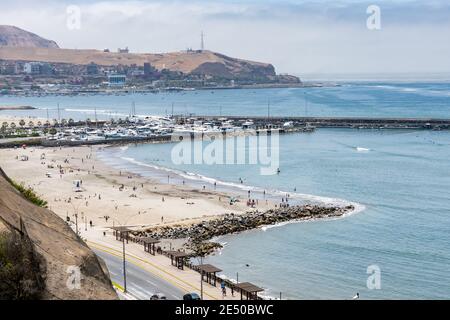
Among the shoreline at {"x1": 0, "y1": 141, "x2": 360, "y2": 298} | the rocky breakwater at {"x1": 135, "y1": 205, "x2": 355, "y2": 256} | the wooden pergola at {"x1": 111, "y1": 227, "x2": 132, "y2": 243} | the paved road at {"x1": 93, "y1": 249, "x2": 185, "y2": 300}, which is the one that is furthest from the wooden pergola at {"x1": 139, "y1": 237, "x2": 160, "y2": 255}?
the paved road at {"x1": 93, "y1": 249, "x2": 185, "y2": 300}

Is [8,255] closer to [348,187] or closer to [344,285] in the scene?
[344,285]

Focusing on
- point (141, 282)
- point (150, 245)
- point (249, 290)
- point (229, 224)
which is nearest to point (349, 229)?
point (229, 224)

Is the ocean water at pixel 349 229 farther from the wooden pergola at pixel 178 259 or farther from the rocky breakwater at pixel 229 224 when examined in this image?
the wooden pergola at pixel 178 259

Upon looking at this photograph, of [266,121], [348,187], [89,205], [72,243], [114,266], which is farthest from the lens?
[266,121]

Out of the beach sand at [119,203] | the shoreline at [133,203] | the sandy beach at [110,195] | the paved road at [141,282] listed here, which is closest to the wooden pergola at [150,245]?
the beach sand at [119,203]

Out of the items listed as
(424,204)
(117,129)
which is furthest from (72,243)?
(117,129)

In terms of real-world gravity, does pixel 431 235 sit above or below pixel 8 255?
below
